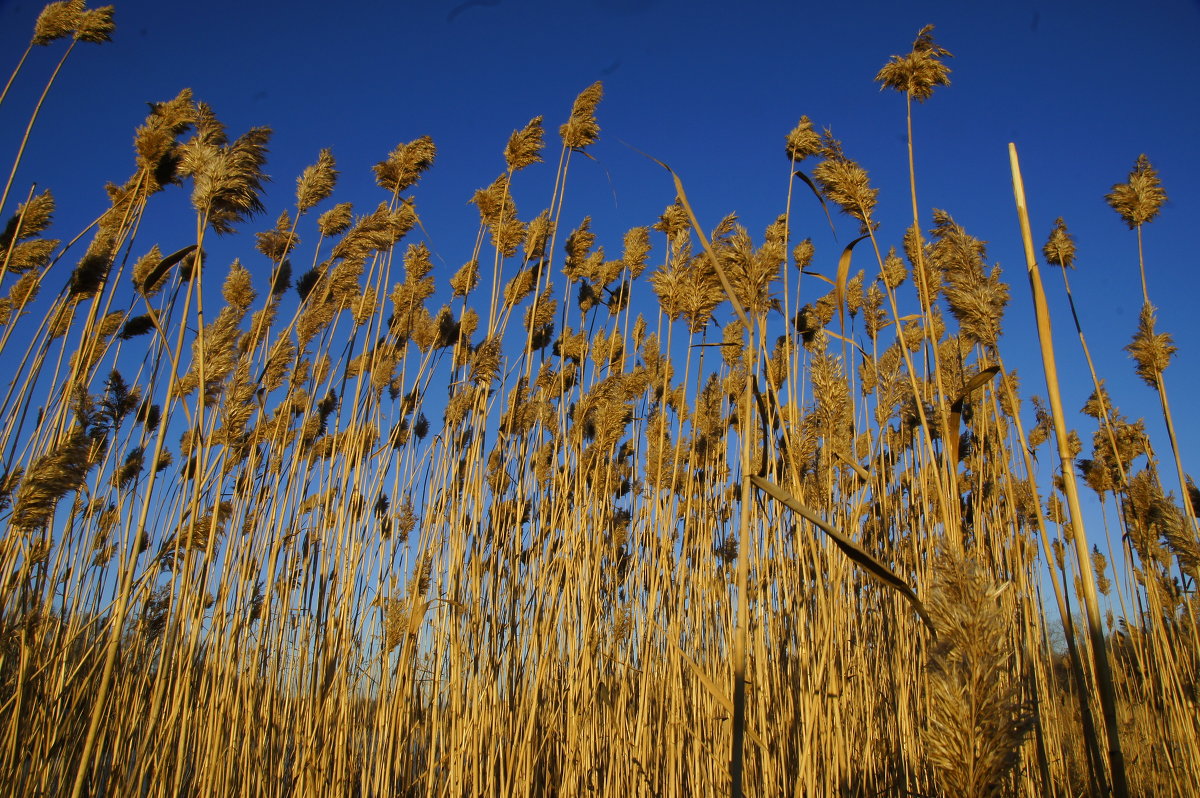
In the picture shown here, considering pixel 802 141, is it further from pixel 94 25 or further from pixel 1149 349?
pixel 94 25

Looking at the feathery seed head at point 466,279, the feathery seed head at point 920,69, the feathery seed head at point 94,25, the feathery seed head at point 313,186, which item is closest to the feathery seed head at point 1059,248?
the feathery seed head at point 920,69

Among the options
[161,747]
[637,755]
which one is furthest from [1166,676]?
[161,747]

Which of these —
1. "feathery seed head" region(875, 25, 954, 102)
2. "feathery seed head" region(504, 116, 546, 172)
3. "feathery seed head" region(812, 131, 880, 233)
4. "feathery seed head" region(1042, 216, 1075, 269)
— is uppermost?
"feathery seed head" region(504, 116, 546, 172)

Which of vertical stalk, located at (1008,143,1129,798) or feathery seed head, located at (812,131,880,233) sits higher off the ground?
feathery seed head, located at (812,131,880,233)

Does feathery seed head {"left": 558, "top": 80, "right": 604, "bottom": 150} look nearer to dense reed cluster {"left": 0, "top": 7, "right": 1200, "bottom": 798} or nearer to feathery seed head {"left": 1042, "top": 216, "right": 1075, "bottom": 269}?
dense reed cluster {"left": 0, "top": 7, "right": 1200, "bottom": 798}

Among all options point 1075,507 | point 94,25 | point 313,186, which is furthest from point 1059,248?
point 94,25

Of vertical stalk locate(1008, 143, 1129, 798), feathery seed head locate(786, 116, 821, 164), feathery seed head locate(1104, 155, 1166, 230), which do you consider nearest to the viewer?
vertical stalk locate(1008, 143, 1129, 798)

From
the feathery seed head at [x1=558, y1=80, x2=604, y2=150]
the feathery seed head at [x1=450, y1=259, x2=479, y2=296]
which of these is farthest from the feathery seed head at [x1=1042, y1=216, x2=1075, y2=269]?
the feathery seed head at [x1=450, y1=259, x2=479, y2=296]

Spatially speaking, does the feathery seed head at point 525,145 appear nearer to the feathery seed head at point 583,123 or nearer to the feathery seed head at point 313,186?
the feathery seed head at point 583,123

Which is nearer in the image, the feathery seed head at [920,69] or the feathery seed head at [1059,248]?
the feathery seed head at [920,69]

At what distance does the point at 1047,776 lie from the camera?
4.38 ft

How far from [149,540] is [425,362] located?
69.6 inches

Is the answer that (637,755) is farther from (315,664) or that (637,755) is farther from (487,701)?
(315,664)

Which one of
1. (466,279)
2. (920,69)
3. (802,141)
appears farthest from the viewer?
(466,279)
